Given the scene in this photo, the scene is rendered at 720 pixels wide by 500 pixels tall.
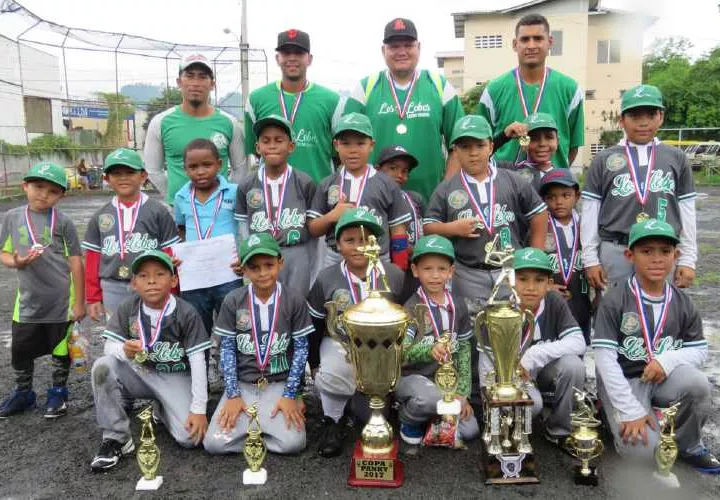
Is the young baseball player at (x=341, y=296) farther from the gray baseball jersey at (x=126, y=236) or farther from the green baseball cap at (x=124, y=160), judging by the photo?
the green baseball cap at (x=124, y=160)

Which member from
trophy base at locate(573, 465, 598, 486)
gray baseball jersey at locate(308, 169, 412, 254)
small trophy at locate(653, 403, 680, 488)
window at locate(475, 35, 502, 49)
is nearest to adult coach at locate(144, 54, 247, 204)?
gray baseball jersey at locate(308, 169, 412, 254)

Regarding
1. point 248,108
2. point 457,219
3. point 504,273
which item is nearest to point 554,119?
point 457,219

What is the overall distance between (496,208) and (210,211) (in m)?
2.21

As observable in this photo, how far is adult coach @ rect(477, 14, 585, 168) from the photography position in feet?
16.6

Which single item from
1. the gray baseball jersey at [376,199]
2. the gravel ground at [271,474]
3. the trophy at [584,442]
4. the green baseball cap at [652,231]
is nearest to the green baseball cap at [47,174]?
the gravel ground at [271,474]

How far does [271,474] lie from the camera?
3.77 m

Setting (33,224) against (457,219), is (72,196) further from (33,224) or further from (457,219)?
(457,219)

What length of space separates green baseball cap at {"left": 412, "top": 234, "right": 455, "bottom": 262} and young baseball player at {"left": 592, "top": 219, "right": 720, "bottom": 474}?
106 cm

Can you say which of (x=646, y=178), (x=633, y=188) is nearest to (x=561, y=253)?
(x=633, y=188)

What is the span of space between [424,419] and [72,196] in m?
27.2

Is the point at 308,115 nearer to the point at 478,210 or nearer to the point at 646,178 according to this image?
the point at 478,210

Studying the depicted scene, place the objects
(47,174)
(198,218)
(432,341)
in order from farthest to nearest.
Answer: (198,218)
(47,174)
(432,341)

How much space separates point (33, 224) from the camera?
15.6 feet

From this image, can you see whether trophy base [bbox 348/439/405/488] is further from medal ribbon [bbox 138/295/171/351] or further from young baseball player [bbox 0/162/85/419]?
young baseball player [bbox 0/162/85/419]
